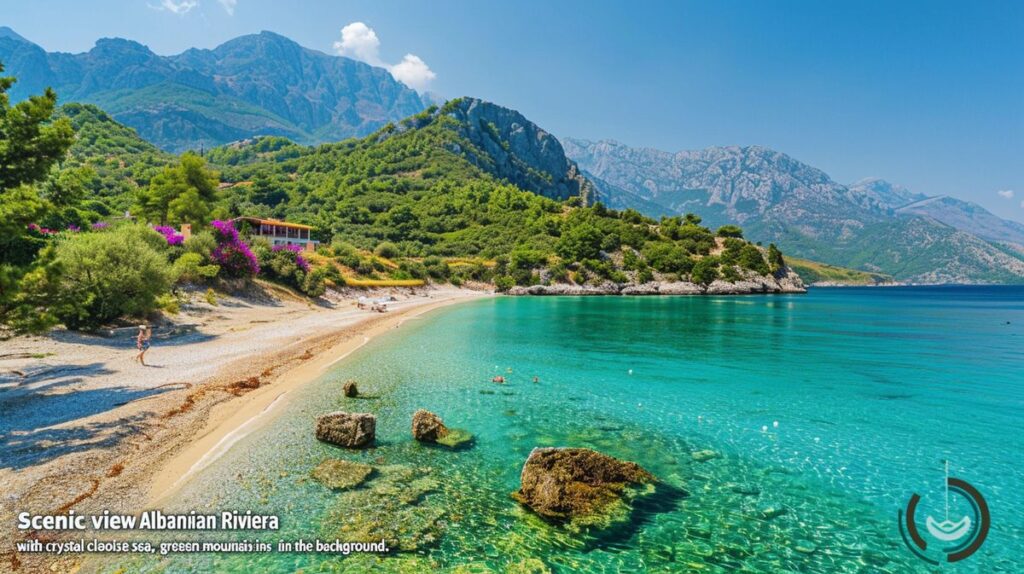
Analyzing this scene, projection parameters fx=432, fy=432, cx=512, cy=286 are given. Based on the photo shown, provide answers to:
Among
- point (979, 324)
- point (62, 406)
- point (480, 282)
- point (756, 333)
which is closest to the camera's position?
point (62, 406)

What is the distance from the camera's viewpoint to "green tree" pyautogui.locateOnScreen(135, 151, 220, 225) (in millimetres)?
Answer: 51125

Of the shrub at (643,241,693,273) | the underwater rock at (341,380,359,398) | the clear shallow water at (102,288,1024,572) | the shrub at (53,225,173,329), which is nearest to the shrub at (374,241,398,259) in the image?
the shrub at (643,241,693,273)

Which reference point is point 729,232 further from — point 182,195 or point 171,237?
point 171,237

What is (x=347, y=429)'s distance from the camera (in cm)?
1224

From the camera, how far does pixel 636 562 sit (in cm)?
752

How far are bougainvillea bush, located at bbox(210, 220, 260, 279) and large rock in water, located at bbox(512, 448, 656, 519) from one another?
1741 inches

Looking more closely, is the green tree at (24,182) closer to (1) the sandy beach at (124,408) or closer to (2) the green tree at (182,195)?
(1) the sandy beach at (124,408)

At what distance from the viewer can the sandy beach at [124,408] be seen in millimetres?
8641

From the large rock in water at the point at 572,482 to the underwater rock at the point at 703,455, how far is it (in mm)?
2605

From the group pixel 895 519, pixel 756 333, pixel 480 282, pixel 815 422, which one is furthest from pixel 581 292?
pixel 895 519

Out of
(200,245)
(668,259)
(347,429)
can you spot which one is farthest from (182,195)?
(668,259)

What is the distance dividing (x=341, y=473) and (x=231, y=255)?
41632 mm

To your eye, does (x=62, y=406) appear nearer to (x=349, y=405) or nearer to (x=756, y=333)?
(x=349, y=405)

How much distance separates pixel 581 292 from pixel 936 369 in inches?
2967
